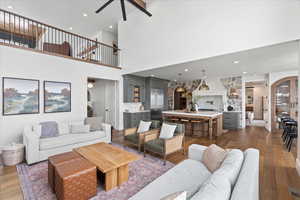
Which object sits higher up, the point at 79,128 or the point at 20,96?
the point at 20,96

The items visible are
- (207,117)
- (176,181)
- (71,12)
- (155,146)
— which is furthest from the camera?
(71,12)

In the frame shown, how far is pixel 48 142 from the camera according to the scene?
3049 mm

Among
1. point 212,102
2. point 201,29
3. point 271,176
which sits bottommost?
point 271,176

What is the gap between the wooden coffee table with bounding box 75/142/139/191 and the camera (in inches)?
78.9

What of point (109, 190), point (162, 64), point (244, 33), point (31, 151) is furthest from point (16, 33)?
point (244, 33)

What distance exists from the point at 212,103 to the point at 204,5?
5278 mm

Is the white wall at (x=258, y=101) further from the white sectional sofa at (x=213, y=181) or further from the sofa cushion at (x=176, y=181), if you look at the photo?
the sofa cushion at (x=176, y=181)

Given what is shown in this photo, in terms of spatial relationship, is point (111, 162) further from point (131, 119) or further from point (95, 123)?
point (131, 119)

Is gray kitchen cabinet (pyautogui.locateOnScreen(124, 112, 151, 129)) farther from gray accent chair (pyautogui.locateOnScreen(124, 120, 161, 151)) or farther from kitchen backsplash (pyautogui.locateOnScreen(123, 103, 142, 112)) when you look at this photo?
gray accent chair (pyautogui.locateOnScreen(124, 120, 161, 151))

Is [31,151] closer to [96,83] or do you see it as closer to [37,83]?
[37,83]

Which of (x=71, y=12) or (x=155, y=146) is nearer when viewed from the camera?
(x=155, y=146)

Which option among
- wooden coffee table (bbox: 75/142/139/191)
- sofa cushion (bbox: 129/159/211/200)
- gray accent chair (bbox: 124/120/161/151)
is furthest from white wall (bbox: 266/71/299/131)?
wooden coffee table (bbox: 75/142/139/191)

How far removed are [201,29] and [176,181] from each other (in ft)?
12.8

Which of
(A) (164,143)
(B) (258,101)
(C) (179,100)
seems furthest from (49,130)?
(B) (258,101)
